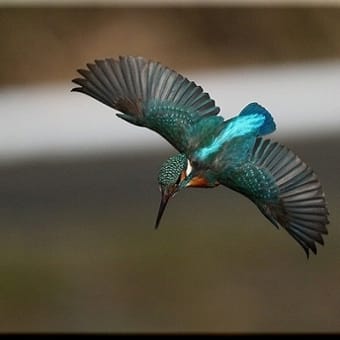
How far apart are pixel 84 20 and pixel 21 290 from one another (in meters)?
0.39

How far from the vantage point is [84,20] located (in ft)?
4.54

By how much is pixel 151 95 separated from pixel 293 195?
23cm

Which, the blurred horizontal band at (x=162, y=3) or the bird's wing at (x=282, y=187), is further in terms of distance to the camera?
the blurred horizontal band at (x=162, y=3)

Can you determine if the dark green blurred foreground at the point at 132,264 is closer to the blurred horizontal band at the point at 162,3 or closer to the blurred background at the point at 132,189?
the blurred background at the point at 132,189

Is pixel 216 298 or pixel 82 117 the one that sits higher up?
pixel 82 117

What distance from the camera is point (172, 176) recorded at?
1327 mm

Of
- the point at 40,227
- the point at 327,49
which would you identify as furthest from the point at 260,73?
the point at 40,227

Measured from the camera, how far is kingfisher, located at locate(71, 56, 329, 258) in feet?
4.24

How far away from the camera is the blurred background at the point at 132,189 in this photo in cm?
137

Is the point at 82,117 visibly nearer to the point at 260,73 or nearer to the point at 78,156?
the point at 78,156

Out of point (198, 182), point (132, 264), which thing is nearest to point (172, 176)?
point (198, 182)

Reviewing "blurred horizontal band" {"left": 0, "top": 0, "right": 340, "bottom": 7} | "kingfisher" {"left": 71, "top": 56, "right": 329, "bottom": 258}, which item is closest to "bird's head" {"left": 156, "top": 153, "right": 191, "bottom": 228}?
"kingfisher" {"left": 71, "top": 56, "right": 329, "bottom": 258}

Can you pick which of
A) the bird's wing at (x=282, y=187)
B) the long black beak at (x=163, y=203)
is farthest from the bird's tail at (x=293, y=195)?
the long black beak at (x=163, y=203)

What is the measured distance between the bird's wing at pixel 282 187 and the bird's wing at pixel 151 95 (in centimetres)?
8
